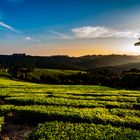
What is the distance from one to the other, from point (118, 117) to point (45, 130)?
9.59m

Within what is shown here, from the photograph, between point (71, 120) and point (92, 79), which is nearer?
point (71, 120)

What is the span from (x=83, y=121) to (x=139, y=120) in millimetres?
6130

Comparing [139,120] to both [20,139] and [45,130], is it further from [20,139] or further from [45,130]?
[20,139]

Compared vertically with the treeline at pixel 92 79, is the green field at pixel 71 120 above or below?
above

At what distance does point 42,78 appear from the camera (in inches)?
5728

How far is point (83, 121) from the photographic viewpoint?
3069 cm

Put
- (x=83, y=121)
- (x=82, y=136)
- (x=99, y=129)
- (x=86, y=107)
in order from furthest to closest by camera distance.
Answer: (x=86, y=107), (x=83, y=121), (x=99, y=129), (x=82, y=136)

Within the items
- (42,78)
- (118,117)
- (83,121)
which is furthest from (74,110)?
(42,78)

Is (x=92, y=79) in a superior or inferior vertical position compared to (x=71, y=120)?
inferior

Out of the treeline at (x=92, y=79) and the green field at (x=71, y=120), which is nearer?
the green field at (x=71, y=120)

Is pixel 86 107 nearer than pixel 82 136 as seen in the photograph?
No

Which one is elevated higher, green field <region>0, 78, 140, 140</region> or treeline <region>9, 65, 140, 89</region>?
green field <region>0, 78, 140, 140</region>

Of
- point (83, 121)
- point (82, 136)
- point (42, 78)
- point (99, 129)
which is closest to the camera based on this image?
point (82, 136)

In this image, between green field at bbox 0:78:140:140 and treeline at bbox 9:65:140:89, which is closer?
green field at bbox 0:78:140:140
